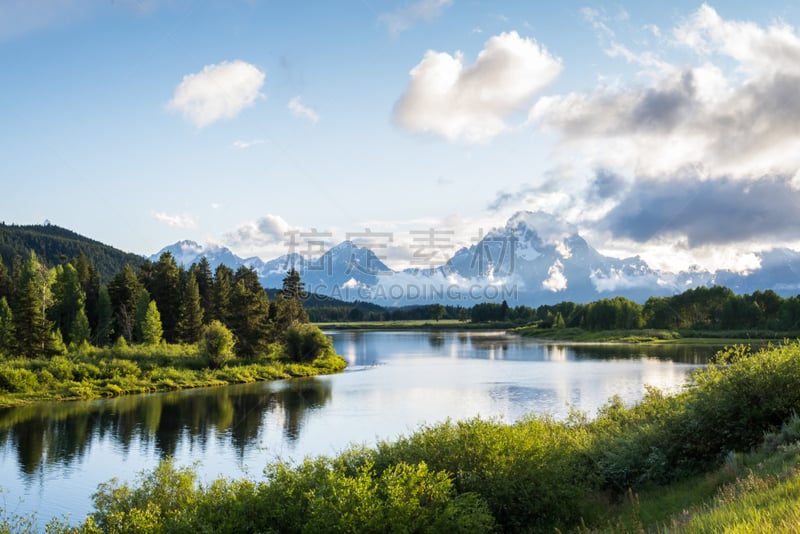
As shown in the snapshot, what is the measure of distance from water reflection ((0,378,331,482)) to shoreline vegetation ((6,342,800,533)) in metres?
20.2

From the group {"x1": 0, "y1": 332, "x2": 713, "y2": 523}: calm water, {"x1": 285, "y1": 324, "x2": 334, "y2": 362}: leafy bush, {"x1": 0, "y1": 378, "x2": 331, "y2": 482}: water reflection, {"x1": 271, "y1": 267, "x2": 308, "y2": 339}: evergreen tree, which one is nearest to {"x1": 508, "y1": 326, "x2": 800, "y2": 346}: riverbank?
{"x1": 0, "y1": 332, "x2": 713, "y2": 523}: calm water

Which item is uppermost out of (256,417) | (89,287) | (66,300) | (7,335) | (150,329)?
(89,287)

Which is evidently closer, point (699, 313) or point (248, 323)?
point (248, 323)

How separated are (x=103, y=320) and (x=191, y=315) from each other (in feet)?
37.3

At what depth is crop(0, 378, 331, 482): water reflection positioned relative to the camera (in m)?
36.5

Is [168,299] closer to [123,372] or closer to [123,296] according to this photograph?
[123,296]

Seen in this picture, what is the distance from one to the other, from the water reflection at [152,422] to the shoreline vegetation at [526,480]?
20.2 m

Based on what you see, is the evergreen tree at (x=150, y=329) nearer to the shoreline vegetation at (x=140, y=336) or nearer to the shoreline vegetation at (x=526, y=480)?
the shoreline vegetation at (x=140, y=336)

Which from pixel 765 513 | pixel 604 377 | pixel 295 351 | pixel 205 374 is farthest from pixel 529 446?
pixel 295 351

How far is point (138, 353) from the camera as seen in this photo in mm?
69438

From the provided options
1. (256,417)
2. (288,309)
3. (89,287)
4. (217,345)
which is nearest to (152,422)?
(256,417)

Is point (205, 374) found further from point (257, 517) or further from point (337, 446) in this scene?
point (257, 517)

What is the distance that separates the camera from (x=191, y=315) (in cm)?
8731

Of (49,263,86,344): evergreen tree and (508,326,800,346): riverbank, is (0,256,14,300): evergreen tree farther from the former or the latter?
(508,326,800,346): riverbank
